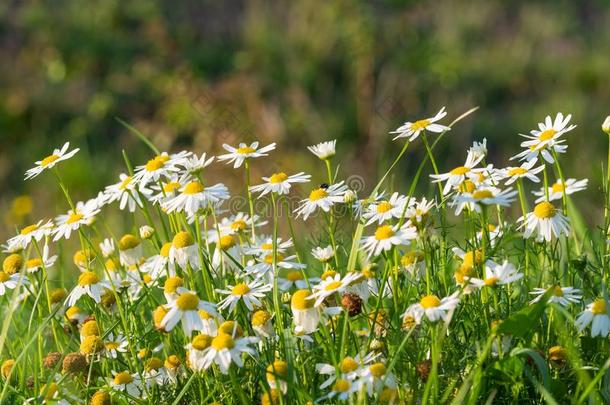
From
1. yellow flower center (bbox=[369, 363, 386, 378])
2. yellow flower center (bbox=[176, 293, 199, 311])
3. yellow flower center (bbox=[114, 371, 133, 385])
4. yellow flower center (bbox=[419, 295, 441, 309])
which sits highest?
yellow flower center (bbox=[176, 293, 199, 311])

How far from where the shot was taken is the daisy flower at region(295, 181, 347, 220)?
1953 mm

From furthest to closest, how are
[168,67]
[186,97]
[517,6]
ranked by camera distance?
1. [517,6]
2. [168,67]
3. [186,97]

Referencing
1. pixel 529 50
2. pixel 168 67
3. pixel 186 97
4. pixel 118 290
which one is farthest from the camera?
pixel 529 50

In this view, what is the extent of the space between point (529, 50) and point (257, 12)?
2.71 m

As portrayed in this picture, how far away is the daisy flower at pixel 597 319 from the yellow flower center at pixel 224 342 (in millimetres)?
693

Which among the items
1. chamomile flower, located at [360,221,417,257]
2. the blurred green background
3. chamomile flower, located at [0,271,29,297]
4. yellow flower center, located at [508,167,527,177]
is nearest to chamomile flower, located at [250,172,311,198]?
chamomile flower, located at [360,221,417,257]

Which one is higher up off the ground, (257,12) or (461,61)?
(257,12)

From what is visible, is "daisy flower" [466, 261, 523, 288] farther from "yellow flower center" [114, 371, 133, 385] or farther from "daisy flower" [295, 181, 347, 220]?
"yellow flower center" [114, 371, 133, 385]

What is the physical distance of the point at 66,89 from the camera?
25.5 ft

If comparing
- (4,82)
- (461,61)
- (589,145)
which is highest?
(4,82)

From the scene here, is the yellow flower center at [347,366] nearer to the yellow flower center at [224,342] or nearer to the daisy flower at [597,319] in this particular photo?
the yellow flower center at [224,342]

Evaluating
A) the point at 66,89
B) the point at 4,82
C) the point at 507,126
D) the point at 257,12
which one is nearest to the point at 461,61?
the point at 507,126

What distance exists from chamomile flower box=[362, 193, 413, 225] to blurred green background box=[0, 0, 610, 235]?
13.7 feet

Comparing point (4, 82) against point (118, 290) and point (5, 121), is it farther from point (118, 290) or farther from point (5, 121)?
point (118, 290)
